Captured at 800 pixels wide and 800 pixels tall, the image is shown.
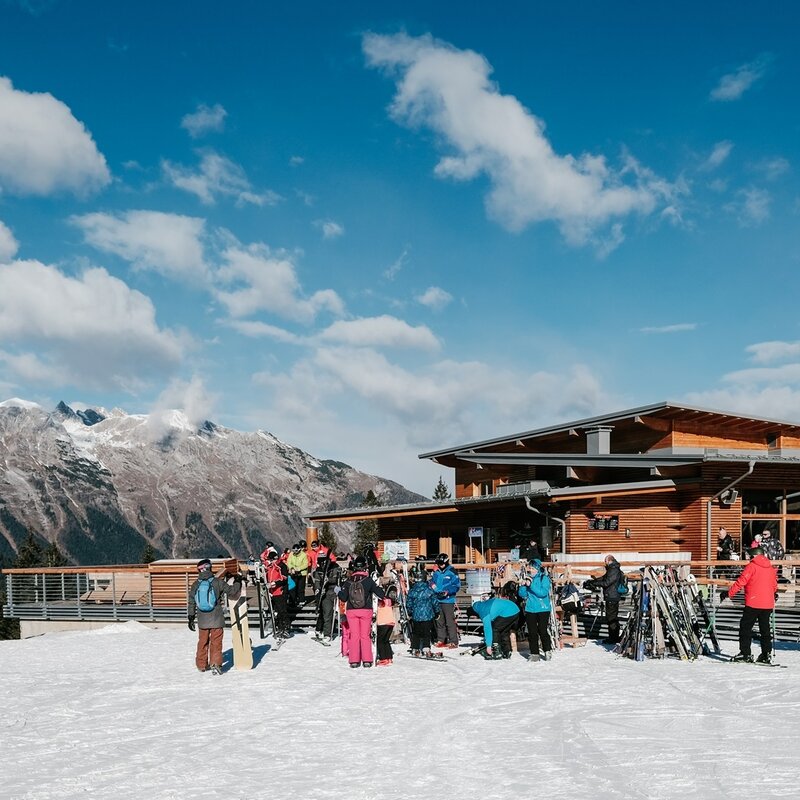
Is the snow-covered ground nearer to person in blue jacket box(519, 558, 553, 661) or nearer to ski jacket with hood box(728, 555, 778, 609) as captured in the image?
person in blue jacket box(519, 558, 553, 661)

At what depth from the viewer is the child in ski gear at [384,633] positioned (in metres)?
13.7

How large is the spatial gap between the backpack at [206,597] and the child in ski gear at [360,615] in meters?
2.04

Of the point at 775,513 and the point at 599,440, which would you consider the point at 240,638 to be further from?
the point at 775,513

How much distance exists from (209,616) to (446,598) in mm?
4137

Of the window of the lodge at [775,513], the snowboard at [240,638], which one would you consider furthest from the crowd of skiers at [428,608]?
the window of the lodge at [775,513]

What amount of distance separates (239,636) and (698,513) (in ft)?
50.9

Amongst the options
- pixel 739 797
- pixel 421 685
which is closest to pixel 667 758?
pixel 739 797

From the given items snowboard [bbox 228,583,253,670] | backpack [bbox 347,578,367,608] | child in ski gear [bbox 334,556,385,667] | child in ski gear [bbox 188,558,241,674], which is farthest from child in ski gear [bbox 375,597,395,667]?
child in ski gear [bbox 188,558,241,674]

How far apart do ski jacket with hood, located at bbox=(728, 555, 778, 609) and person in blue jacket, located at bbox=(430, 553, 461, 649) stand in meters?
4.57

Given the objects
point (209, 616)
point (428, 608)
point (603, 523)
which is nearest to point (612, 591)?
point (428, 608)

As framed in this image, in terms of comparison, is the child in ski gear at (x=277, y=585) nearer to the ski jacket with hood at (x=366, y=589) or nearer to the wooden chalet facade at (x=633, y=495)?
the ski jacket with hood at (x=366, y=589)

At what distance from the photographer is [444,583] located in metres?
14.8

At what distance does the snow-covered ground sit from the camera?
23.3 ft

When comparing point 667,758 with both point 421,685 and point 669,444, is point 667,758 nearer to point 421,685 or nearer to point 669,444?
point 421,685
